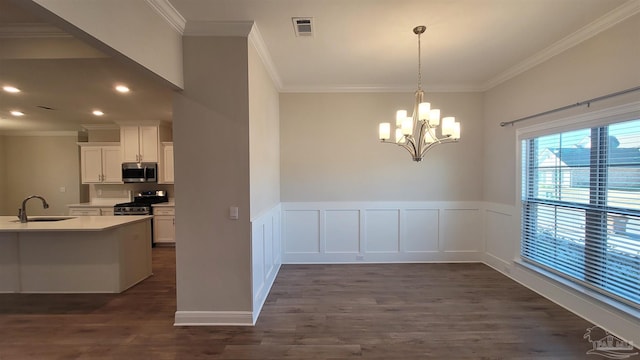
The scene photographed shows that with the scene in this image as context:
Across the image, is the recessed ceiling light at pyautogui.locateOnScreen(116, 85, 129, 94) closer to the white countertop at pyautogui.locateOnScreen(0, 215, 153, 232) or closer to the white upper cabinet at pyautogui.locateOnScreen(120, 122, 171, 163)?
the white countertop at pyautogui.locateOnScreen(0, 215, 153, 232)

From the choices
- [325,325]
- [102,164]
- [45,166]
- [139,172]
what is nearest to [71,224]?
[139,172]

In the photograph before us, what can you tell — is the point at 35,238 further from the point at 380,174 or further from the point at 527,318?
the point at 527,318

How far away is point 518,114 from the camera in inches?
145

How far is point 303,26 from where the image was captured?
259 centimetres

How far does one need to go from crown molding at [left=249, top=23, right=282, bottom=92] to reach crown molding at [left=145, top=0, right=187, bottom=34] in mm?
620

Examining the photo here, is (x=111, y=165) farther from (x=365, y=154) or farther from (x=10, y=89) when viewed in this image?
(x=365, y=154)

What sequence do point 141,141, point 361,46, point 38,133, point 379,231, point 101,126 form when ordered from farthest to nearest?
1. point 38,133
2. point 101,126
3. point 141,141
4. point 379,231
5. point 361,46

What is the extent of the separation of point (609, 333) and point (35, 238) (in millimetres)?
6329

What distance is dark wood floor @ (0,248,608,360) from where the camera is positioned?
89.7 inches

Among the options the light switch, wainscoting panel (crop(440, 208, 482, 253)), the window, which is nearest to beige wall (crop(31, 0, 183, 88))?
the light switch

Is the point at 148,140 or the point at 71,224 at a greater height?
the point at 148,140

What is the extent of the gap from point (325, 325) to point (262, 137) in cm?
214

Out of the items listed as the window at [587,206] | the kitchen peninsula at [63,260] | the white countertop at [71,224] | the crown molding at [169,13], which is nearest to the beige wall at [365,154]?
the window at [587,206]

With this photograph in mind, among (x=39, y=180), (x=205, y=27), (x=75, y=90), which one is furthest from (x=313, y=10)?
(x=39, y=180)
